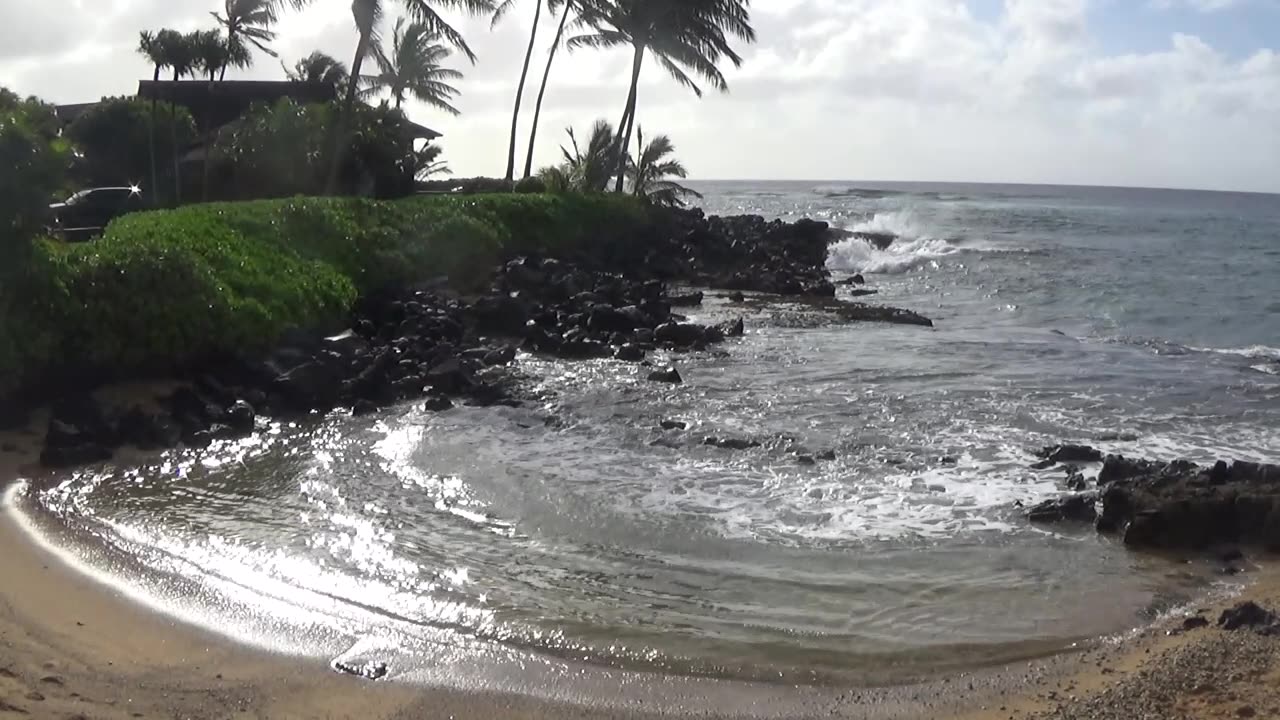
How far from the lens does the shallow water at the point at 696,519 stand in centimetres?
689

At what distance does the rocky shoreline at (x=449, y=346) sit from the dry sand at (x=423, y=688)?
4462 mm

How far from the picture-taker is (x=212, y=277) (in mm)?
13984

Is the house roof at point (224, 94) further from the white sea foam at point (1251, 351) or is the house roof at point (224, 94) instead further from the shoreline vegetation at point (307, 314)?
the white sea foam at point (1251, 351)

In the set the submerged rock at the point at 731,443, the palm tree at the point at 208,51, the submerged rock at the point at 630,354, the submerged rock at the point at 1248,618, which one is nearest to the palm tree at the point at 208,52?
the palm tree at the point at 208,51

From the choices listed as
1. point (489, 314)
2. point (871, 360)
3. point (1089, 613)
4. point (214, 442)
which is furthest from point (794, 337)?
point (1089, 613)

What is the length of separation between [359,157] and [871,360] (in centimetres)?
1526

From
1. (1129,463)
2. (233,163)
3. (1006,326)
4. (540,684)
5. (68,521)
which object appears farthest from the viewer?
(233,163)

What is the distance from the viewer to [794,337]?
19.9m

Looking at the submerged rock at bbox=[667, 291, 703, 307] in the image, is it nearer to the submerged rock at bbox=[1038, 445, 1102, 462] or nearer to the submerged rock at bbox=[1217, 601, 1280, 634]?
the submerged rock at bbox=[1038, 445, 1102, 462]

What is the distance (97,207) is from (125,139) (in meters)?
6.23

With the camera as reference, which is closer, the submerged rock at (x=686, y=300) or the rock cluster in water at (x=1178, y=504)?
the rock cluster in water at (x=1178, y=504)

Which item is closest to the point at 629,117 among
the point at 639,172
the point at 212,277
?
the point at 639,172

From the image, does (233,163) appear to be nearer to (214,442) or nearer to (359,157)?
(359,157)

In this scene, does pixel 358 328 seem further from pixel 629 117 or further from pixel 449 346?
pixel 629 117
